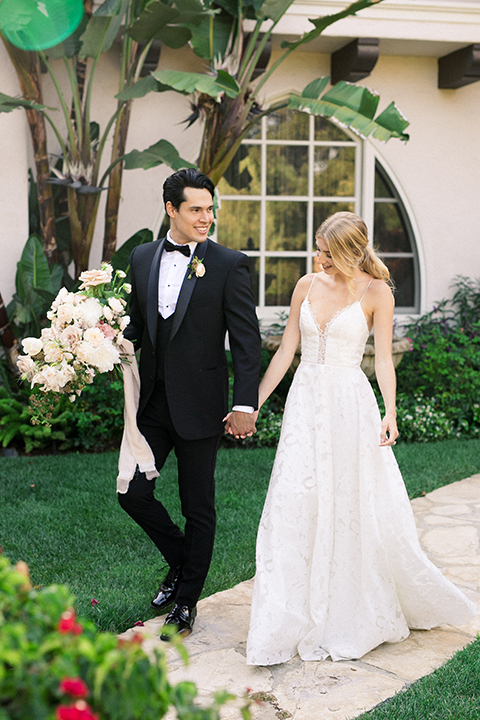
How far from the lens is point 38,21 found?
19.5 ft

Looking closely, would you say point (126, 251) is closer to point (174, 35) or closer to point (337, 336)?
point (174, 35)

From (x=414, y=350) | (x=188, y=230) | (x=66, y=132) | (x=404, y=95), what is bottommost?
(x=414, y=350)

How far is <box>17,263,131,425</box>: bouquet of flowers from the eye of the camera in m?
2.80

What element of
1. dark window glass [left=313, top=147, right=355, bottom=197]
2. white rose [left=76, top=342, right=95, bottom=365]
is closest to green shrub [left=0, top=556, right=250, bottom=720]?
white rose [left=76, top=342, right=95, bottom=365]

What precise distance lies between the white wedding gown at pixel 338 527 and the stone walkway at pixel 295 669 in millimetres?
94

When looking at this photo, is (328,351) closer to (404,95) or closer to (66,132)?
(66,132)

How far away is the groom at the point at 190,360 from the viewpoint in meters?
3.10

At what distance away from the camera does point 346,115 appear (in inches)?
241

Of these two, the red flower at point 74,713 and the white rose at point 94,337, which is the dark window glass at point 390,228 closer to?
the white rose at point 94,337

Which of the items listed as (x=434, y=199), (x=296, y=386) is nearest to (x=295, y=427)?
(x=296, y=386)

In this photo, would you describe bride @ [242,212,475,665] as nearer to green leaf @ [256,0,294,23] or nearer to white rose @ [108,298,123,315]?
white rose @ [108,298,123,315]

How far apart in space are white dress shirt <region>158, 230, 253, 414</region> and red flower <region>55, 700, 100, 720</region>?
214cm

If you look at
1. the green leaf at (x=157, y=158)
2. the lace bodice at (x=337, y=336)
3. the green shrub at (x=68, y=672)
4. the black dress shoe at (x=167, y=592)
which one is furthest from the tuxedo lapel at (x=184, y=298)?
the green leaf at (x=157, y=158)

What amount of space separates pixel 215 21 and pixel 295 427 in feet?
15.1
